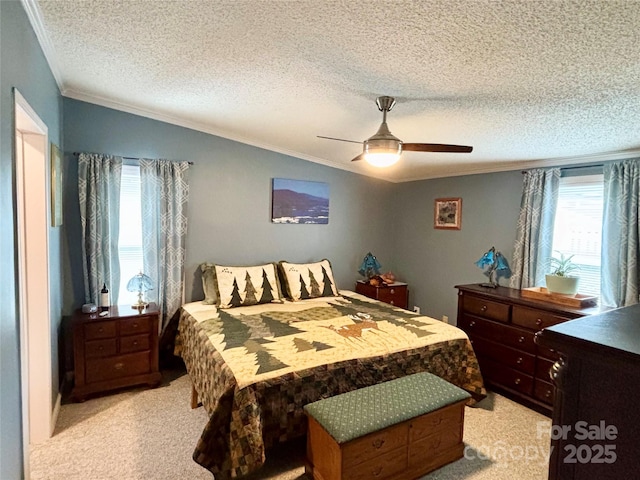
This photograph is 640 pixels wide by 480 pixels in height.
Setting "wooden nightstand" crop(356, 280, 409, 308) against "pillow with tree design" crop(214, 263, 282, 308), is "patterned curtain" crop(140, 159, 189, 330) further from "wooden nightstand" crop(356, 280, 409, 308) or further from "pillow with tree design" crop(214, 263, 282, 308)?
"wooden nightstand" crop(356, 280, 409, 308)

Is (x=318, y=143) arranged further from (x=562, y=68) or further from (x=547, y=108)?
(x=562, y=68)

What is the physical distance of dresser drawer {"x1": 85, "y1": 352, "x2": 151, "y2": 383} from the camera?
2.91 m

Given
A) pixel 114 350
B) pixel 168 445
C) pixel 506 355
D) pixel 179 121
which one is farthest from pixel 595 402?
pixel 179 121

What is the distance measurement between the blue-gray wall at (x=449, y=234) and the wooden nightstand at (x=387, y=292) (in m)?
0.29

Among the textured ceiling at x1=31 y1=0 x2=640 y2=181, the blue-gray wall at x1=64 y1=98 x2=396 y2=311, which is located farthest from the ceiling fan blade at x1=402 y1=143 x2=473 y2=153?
the blue-gray wall at x1=64 y1=98 x2=396 y2=311

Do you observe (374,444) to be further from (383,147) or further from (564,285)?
(564,285)

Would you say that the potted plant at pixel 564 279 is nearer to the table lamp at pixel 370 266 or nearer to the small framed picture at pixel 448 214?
the small framed picture at pixel 448 214

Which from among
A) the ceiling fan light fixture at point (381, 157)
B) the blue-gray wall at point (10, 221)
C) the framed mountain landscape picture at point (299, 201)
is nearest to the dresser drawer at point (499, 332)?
the ceiling fan light fixture at point (381, 157)

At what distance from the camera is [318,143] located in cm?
377

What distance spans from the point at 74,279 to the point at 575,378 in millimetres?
3681

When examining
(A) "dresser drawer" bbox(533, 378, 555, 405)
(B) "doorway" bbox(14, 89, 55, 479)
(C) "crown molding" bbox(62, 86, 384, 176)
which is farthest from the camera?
(C) "crown molding" bbox(62, 86, 384, 176)

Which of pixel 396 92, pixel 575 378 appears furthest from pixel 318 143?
pixel 575 378

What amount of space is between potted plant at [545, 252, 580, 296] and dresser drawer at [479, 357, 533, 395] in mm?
773

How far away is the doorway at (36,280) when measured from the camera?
2.22m
